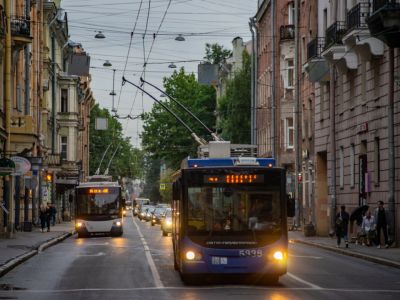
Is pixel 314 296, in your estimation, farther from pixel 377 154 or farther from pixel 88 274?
pixel 377 154

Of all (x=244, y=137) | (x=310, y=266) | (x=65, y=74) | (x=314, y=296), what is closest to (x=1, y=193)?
(x=310, y=266)

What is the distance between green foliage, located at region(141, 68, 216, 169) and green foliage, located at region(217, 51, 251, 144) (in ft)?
35.4

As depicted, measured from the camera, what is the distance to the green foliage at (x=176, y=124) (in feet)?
317

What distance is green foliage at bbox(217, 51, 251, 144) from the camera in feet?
268

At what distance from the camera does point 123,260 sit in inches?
1198

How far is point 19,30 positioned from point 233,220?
26.0m

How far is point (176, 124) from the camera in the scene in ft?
320

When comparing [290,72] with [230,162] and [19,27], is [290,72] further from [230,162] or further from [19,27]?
[230,162]

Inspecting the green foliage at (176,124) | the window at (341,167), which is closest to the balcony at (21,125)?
the window at (341,167)

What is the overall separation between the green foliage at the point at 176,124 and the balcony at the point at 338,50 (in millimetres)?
48593

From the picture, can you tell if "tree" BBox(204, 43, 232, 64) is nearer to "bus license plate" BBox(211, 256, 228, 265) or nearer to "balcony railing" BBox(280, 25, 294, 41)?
"balcony railing" BBox(280, 25, 294, 41)

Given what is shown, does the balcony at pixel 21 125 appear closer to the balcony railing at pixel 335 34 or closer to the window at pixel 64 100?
the balcony railing at pixel 335 34

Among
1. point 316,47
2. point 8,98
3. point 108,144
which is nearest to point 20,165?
point 8,98

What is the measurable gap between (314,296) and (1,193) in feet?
95.9
